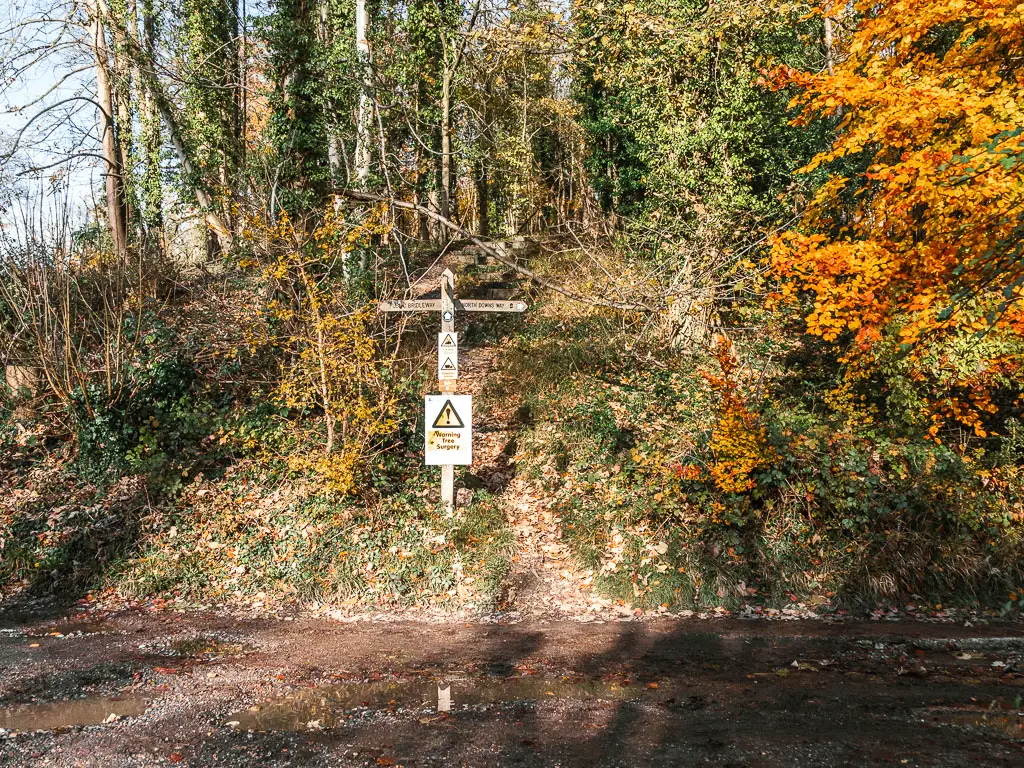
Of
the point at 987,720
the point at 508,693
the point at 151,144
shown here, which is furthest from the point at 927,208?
the point at 151,144

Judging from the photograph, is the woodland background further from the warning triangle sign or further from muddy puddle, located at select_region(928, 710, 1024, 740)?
muddy puddle, located at select_region(928, 710, 1024, 740)

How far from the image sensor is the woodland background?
298 inches

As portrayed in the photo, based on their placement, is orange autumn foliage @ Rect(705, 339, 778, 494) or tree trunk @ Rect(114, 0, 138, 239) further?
tree trunk @ Rect(114, 0, 138, 239)

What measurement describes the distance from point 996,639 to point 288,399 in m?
8.08

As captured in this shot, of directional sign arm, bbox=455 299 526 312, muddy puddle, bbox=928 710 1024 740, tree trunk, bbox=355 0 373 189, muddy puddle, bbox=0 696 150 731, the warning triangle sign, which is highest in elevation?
tree trunk, bbox=355 0 373 189

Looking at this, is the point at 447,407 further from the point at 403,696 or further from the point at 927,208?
the point at 927,208

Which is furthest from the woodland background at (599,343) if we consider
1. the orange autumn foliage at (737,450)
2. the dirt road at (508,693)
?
the dirt road at (508,693)

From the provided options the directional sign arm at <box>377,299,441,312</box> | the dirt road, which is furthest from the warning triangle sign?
the dirt road

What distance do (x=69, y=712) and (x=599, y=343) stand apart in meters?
9.45

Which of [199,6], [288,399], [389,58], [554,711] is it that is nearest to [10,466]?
[288,399]

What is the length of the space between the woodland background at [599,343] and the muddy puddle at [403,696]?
81.8 inches

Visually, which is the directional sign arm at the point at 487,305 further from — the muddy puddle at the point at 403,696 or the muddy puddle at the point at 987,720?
the muddy puddle at the point at 987,720

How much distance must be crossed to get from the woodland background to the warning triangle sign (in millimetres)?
641

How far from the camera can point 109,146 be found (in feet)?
45.8
